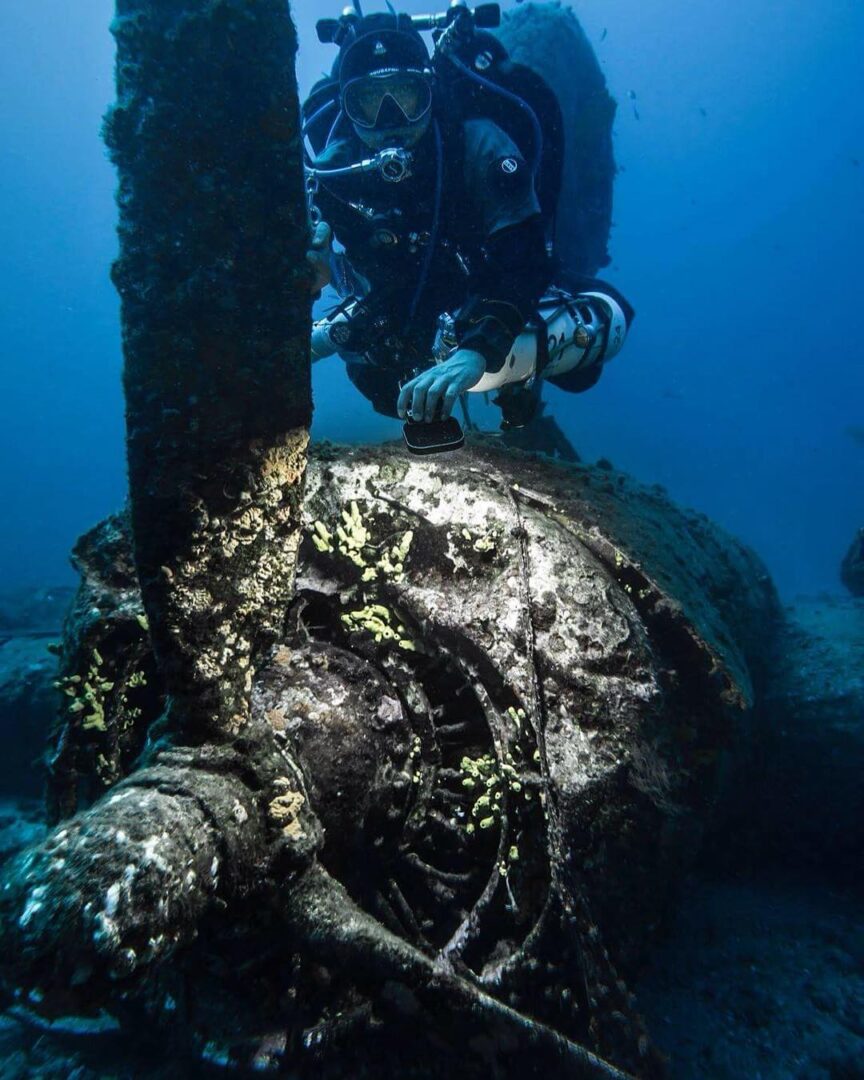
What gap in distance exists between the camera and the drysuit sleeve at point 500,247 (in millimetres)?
3133

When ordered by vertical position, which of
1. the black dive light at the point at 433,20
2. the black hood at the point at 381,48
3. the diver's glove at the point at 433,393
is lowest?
the diver's glove at the point at 433,393

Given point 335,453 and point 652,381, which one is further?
point 652,381

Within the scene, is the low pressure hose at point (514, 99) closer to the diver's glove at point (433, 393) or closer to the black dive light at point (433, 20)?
the black dive light at point (433, 20)

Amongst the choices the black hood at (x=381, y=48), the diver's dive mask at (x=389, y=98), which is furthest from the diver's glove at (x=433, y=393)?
the black hood at (x=381, y=48)

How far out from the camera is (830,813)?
394cm

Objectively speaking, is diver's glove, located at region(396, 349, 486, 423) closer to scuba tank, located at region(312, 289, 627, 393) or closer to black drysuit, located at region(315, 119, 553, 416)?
black drysuit, located at region(315, 119, 553, 416)

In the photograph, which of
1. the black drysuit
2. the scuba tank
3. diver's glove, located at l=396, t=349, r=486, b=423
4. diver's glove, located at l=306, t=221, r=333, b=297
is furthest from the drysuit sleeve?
diver's glove, located at l=306, t=221, r=333, b=297

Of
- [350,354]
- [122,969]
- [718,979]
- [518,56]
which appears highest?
[518,56]

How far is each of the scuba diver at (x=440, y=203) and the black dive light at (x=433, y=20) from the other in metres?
0.01

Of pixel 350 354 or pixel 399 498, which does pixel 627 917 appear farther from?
pixel 350 354

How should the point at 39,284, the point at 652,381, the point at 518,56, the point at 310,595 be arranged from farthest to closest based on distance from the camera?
the point at 39,284 < the point at 652,381 < the point at 518,56 < the point at 310,595

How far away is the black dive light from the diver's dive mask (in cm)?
73

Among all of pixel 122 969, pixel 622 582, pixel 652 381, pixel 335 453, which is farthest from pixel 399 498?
pixel 652 381

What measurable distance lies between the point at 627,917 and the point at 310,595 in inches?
72.2
